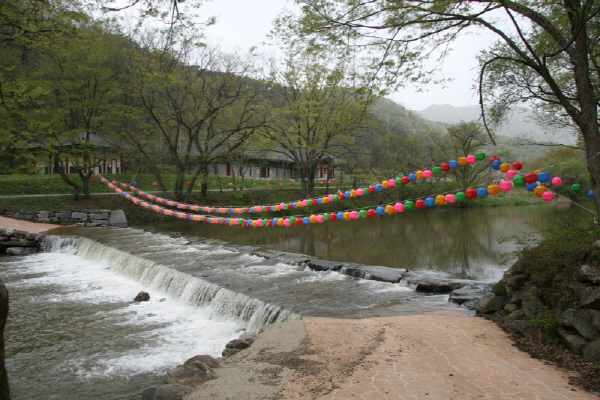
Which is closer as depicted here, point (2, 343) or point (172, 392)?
point (2, 343)

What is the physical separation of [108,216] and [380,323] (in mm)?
16778

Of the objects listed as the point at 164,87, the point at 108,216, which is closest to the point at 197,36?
the point at 164,87

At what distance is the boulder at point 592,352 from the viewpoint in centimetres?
427

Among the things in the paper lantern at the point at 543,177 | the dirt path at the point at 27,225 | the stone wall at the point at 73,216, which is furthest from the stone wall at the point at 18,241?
the paper lantern at the point at 543,177

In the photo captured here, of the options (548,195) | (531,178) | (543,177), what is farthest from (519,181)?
(548,195)

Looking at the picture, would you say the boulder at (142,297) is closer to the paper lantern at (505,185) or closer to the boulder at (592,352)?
the paper lantern at (505,185)

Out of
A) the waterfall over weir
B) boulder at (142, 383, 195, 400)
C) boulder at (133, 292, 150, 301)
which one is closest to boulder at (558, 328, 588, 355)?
the waterfall over weir

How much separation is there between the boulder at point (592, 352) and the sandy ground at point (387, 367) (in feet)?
1.24

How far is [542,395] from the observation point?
3785 mm

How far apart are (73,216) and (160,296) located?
1191cm

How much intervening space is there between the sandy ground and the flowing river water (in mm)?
1106

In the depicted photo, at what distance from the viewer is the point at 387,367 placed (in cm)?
444

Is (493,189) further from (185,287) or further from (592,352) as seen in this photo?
(185,287)

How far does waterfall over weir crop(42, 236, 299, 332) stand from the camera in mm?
7141
